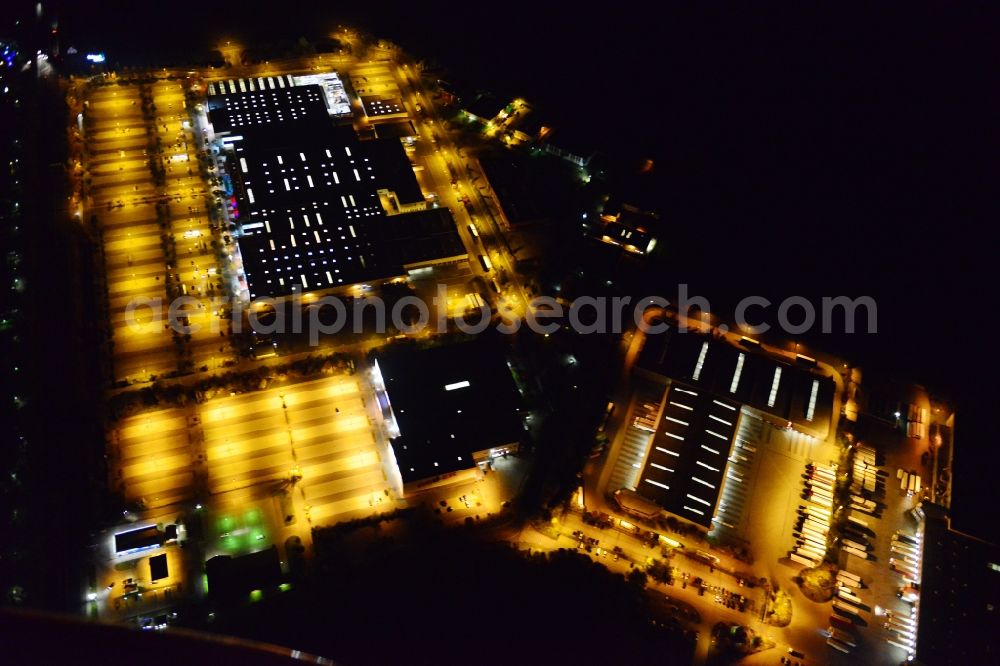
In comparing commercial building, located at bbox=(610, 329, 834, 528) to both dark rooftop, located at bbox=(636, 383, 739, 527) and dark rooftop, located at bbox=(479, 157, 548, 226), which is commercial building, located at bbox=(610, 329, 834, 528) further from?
dark rooftop, located at bbox=(479, 157, 548, 226)

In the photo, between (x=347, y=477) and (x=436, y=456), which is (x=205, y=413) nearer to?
(x=347, y=477)

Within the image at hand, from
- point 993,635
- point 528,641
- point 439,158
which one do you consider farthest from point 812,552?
point 439,158

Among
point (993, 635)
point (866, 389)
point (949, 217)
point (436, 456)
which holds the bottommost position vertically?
point (993, 635)

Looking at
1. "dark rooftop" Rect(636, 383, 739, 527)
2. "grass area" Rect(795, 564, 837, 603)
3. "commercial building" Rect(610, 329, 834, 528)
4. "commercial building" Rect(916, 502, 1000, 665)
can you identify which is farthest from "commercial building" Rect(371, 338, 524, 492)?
"commercial building" Rect(916, 502, 1000, 665)

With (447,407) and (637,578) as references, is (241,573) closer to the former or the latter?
(447,407)

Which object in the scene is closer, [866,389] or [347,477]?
[347,477]
